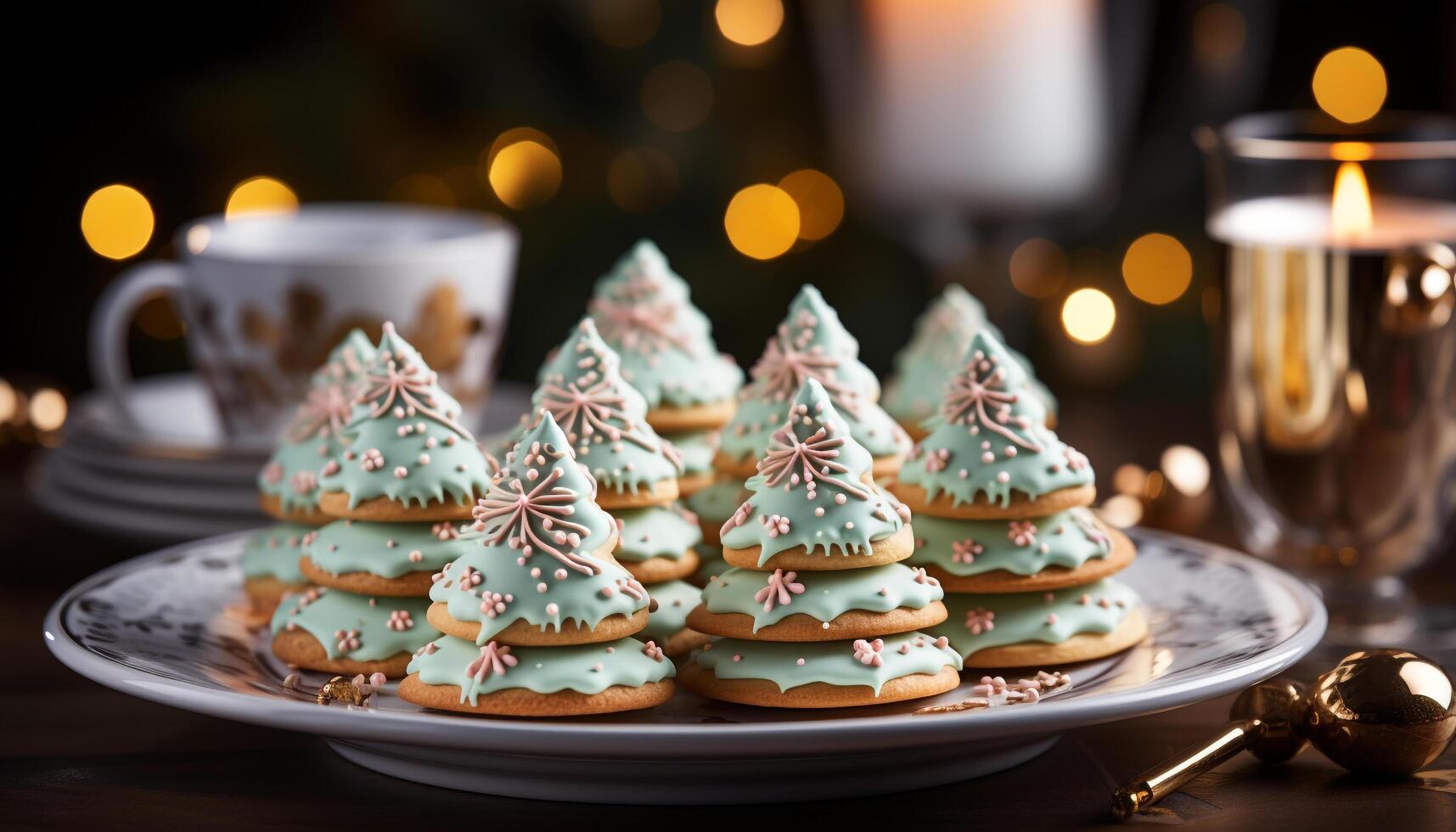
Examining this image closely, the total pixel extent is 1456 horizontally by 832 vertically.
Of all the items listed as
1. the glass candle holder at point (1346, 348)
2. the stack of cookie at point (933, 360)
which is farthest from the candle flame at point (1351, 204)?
the stack of cookie at point (933, 360)

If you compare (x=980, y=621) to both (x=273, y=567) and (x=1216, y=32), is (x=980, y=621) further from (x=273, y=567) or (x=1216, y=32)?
(x=1216, y=32)

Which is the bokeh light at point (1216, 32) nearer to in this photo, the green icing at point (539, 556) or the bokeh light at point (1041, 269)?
the bokeh light at point (1041, 269)

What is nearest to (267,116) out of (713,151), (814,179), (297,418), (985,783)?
(713,151)

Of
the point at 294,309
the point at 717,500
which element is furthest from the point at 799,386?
the point at 294,309

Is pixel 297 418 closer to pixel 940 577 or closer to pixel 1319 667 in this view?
pixel 940 577

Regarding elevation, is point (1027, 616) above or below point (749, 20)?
below

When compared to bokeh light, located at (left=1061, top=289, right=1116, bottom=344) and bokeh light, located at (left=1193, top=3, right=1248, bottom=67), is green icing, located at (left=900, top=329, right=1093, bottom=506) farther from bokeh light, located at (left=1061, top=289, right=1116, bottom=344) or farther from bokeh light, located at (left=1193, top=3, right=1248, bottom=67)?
bokeh light, located at (left=1193, top=3, right=1248, bottom=67)

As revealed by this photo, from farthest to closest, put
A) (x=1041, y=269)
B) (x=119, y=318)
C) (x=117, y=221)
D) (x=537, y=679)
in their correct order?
1. (x=1041, y=269)
2. (x=117, y=221)
3. (x=119, y=318)
4. (x=537, y=679)
